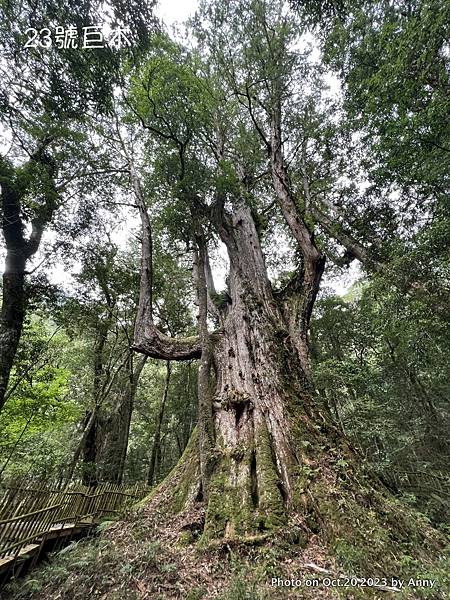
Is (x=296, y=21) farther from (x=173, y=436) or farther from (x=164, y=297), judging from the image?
(x=173, y=436)

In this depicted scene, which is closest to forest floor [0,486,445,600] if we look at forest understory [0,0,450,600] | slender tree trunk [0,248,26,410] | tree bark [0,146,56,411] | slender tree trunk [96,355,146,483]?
forest understory [0,0,450,600]

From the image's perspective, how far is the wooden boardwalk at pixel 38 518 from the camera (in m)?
3.71

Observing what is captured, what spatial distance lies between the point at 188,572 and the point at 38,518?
9.97 ft

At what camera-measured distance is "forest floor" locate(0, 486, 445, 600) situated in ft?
7.61

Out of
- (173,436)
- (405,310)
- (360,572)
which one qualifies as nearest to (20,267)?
(360,572)

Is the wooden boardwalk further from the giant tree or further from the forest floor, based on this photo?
the giant tree

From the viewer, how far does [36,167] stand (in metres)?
6.01

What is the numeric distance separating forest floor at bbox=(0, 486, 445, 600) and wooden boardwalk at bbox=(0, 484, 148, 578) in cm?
42

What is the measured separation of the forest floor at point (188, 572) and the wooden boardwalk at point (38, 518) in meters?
0.42

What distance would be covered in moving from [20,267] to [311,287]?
7085 mm

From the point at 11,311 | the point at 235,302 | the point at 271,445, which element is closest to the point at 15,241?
the point at 11,311

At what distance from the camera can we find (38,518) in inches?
170

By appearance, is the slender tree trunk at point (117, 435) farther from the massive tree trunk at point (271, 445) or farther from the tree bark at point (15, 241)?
the massive tree trunk at point (271, 445)

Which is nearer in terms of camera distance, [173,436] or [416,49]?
[416,49]
